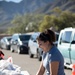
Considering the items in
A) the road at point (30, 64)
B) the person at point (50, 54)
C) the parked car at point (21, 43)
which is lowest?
the road at point (30, 64)

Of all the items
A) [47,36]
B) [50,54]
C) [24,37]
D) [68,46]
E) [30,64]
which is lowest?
[30,64]

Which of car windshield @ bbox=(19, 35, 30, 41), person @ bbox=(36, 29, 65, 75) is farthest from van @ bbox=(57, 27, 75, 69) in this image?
car windshield @ bbox=(19, 35, 30, 41)

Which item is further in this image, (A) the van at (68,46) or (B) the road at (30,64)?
(B) the road at (30,64)

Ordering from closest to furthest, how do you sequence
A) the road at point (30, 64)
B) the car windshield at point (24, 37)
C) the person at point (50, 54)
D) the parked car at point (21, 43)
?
the person at point (50, 54) < the road at point (30, 64) < the parked car at point (21, 43) < the car windshield at point (24, 37)

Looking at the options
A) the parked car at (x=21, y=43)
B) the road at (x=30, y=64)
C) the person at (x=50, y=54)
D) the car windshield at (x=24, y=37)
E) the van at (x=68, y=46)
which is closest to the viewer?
the person at (x=50, y=54)

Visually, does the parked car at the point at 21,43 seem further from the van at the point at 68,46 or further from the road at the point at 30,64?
the van at the point at 68,46

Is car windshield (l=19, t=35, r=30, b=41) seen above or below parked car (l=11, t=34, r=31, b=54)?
above

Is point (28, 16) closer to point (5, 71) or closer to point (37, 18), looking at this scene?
point (37, 18)

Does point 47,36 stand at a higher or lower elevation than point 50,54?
higher

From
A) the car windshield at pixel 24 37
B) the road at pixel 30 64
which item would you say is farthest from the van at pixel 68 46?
the car windshield at pixel 24 37

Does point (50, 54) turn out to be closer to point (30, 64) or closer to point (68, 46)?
point (68, 46)

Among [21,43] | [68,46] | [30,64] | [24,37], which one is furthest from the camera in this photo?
[24,37]

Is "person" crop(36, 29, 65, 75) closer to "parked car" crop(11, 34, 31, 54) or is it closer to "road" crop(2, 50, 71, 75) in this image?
"road" crop(2, 50, 71, 75)

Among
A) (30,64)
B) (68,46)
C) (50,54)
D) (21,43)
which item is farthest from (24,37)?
(50,54)
